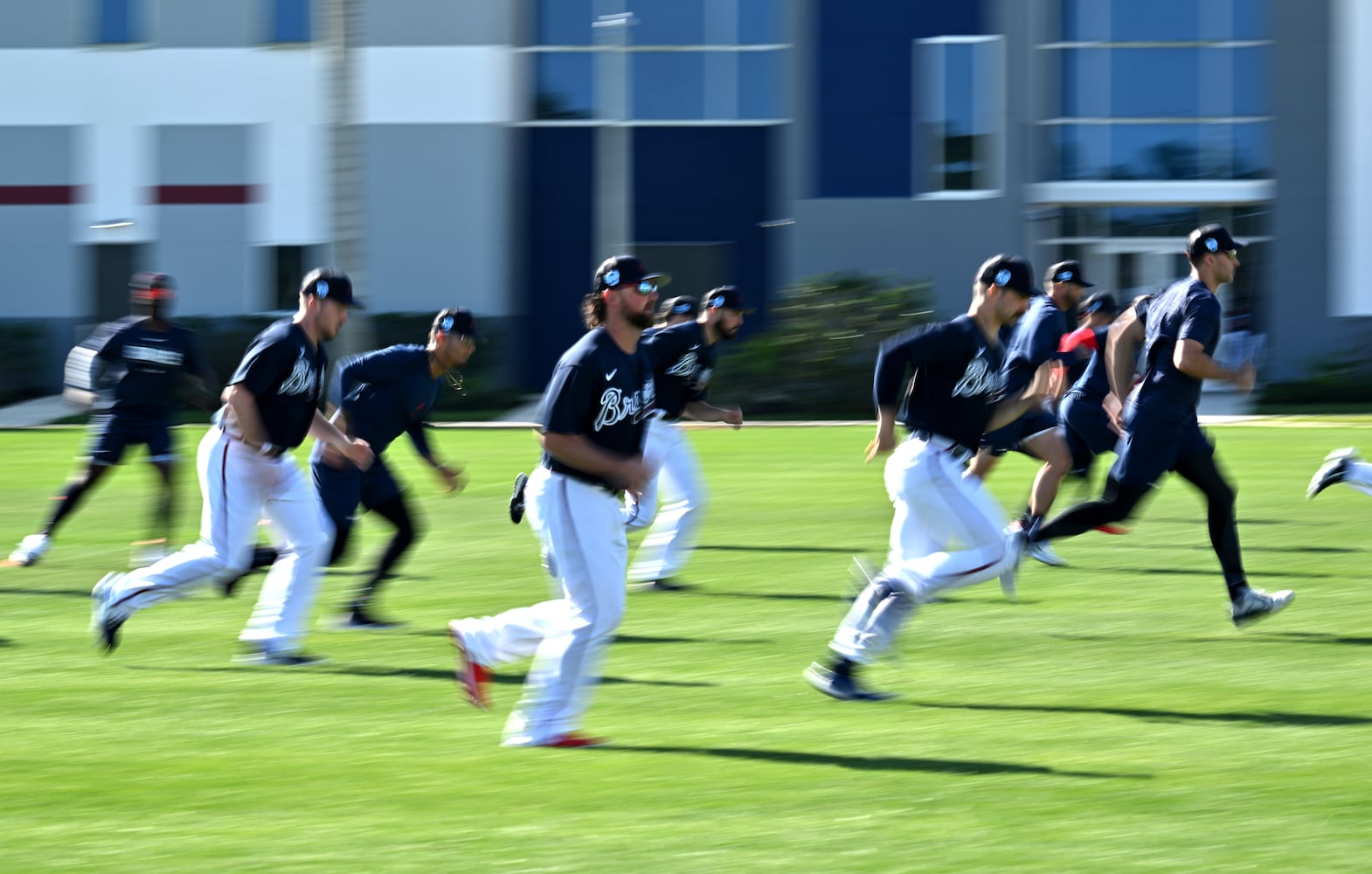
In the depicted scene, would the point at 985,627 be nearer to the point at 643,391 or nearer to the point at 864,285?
the point at 643,391

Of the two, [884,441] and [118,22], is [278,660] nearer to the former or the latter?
[884,441]

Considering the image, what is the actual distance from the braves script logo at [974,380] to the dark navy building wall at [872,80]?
23276 millimetres

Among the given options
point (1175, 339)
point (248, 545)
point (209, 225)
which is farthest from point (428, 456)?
point (209, 225)

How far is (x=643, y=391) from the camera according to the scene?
642 centimetres

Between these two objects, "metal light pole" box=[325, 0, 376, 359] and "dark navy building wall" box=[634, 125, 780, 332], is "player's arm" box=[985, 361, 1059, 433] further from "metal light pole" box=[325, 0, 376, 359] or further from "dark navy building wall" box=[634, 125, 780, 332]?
"dark navy building wall" box=[634, 125, 780, 332]

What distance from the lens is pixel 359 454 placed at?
334 inches

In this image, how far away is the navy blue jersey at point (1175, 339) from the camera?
8523 millimetres

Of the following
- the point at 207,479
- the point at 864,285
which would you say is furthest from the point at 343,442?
the point at 864,285

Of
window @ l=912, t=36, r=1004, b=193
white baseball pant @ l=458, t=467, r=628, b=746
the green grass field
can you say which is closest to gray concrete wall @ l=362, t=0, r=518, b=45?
window @ l=912, t=36, r=1004, b=193

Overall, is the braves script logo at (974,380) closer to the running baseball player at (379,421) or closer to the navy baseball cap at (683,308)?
the running baseball player at (379,421)

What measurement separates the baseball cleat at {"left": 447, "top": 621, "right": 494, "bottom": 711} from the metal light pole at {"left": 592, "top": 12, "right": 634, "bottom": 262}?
23.3 metres

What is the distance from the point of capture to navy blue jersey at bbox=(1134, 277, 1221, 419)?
336 inches

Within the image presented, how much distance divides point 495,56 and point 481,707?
25.4 m

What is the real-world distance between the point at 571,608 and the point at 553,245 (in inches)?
1010
